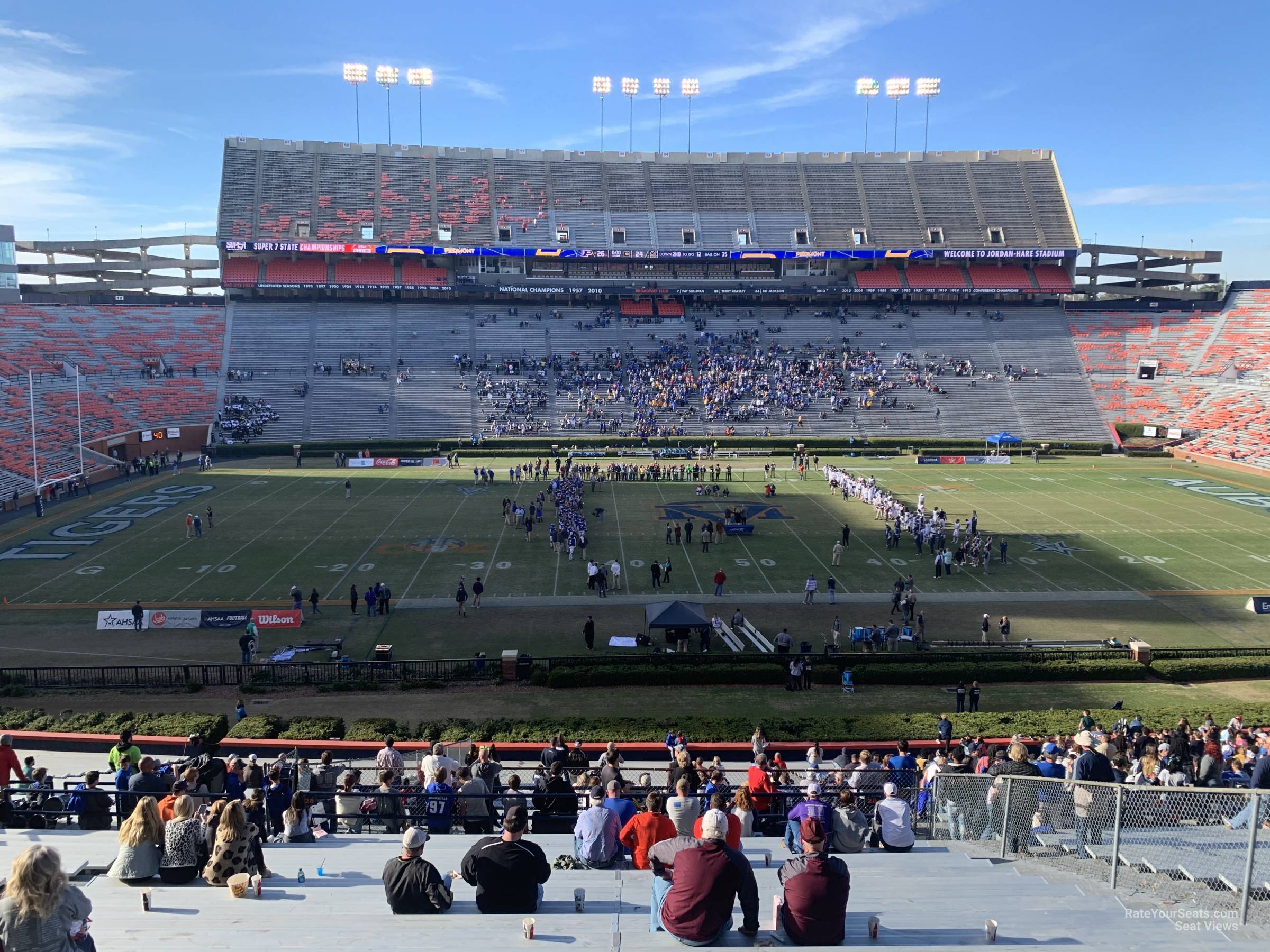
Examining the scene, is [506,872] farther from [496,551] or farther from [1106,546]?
[1106,546]

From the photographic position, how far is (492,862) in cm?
683

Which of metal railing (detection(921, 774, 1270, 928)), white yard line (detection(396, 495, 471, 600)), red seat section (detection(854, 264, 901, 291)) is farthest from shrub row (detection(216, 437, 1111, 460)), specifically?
metal railing (detection(921, 774, 1270, 928))

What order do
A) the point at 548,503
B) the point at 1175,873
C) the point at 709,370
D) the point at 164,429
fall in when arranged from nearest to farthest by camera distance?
the point at 1175,873, the point at 548,503, the point at 164,429, the point at 709,370

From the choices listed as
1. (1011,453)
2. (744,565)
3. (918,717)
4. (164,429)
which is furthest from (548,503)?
(1011,453)

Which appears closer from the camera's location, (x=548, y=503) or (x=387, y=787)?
(x=387, y=787)

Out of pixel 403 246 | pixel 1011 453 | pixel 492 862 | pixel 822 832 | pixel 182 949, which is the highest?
pixel 403 246

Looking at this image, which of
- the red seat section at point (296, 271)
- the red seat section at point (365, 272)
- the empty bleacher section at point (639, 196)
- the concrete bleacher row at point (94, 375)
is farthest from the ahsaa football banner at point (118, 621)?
the empty bleacher section at point (639, 196)

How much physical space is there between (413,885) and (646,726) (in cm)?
1116

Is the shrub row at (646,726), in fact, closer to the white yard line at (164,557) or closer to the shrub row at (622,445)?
the white yard line at (164,557)

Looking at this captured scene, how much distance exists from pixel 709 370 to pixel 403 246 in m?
30.4

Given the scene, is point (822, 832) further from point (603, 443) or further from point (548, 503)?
point (603, 443)

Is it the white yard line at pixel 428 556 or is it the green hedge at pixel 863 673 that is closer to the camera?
the green hedge at pixel 863 673

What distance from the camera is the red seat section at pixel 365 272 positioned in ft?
262

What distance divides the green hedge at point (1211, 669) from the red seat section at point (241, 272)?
249 ft
